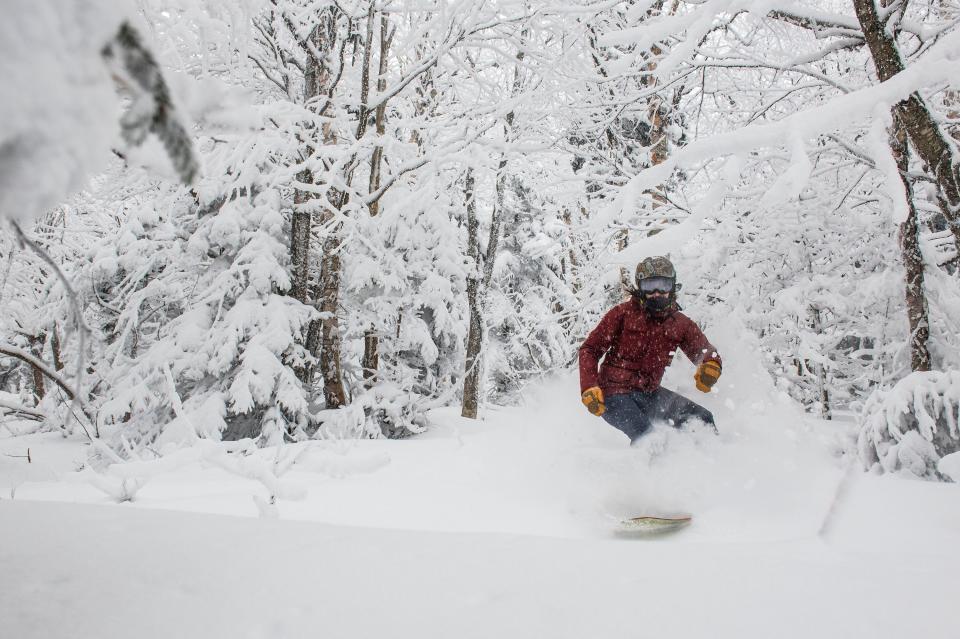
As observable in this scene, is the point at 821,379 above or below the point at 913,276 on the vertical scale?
below

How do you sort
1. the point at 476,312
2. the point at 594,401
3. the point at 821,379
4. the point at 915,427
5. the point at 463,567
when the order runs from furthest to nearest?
the point at 476,312 < the point at 821,379 < the point at 594,401 < the point at 915,427 < the point at 463,567

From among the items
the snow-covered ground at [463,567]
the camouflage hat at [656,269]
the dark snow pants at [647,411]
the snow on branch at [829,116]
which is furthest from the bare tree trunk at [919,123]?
the dark snow pants at [647,411]

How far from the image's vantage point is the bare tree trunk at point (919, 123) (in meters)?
3.69

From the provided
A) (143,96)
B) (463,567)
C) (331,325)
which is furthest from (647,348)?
(331,325)

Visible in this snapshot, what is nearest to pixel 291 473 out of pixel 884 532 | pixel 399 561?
pixel 399 561

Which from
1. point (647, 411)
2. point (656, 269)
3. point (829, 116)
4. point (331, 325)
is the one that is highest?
point (829, 116)

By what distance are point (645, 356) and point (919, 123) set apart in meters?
2.62

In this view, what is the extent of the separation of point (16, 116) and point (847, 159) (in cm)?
711

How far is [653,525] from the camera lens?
10.5 feet

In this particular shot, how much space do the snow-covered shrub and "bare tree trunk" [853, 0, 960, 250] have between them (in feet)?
3.98

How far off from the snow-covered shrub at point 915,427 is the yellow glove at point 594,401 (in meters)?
2.09

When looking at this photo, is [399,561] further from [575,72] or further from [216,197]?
[216,197]

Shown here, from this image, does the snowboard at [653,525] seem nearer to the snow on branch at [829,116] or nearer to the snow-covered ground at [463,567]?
the snow-covered ground at [463,567]

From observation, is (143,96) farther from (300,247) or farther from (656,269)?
(300,247)
